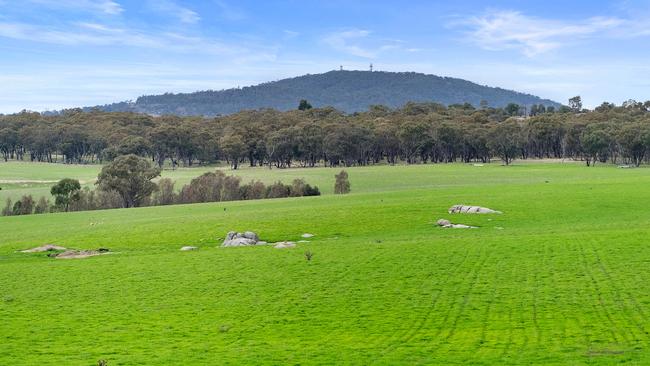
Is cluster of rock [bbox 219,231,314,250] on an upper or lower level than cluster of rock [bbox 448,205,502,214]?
lower

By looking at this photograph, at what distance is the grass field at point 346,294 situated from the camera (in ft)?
61.2

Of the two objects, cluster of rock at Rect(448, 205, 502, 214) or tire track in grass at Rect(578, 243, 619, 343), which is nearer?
tire track in grass at Rect(578, 243, 619, 343)

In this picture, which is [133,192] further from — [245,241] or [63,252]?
[245,241]

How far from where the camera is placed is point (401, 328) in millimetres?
20984

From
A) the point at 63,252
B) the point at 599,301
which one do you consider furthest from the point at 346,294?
the point at 63,252

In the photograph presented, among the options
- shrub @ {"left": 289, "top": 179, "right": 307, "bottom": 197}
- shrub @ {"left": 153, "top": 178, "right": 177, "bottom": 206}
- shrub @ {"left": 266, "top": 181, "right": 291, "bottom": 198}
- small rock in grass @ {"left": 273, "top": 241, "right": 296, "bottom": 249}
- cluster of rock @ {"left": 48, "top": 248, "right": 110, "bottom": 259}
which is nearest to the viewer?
small rock in grass @ {"left": 273, "top": 241, "right": 296, "bottom": 249}

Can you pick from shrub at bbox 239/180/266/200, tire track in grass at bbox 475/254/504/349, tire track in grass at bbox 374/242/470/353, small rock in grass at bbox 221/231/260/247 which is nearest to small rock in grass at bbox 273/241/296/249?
small rock in grass at bbox 221/231/260/247

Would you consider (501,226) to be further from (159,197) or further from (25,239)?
(159,197)

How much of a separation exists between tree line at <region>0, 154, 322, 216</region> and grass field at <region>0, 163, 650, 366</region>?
27637mm

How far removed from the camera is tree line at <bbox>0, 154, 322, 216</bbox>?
77.2m

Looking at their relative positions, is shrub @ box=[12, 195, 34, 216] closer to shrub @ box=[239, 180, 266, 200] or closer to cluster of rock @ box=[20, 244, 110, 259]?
shrub @ box=[239, 180, 266, 200]

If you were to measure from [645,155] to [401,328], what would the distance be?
477ft

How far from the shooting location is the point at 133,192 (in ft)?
270

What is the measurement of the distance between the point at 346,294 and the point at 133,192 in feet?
201
